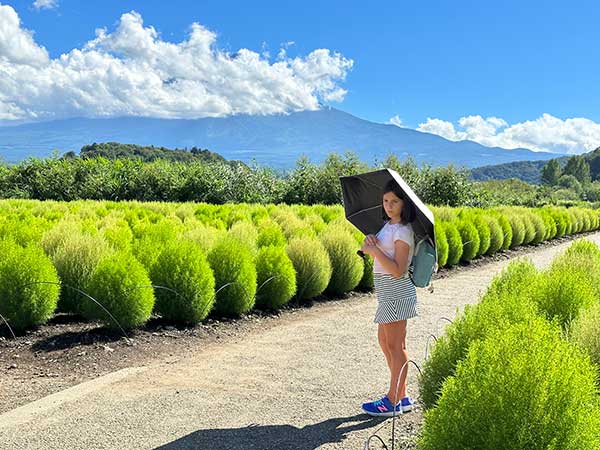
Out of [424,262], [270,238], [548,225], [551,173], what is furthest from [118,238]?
[551,173]

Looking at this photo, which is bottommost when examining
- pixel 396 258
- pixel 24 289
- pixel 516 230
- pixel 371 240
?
pixel 516 230

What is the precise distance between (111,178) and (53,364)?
29.1 m

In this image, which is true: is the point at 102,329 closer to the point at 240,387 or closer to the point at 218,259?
the point at 218,259

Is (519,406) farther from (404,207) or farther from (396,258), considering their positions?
(404,207)

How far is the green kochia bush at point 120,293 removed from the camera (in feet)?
21.8

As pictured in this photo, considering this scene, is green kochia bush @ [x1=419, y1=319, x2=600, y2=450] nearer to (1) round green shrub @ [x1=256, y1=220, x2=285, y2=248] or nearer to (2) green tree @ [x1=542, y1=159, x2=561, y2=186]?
(1) round green shrub @ [x1=256, y1=220, x2=285, y2=248]

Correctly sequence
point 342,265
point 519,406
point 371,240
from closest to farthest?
point 519,406, point 371,240, point 342,265

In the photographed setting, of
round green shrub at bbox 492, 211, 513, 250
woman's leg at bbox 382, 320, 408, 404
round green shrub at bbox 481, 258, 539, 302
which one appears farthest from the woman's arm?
round green shrub at bbox 492, 211, 513, 250

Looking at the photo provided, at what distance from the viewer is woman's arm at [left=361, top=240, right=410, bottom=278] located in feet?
13.8

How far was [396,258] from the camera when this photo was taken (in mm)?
4246

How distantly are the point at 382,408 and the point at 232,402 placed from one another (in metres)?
1.29

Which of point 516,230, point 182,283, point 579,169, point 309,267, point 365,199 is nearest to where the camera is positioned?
point 365,199

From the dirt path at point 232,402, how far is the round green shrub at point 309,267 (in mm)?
2206

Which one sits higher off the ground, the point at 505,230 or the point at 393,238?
the point at 393,238
